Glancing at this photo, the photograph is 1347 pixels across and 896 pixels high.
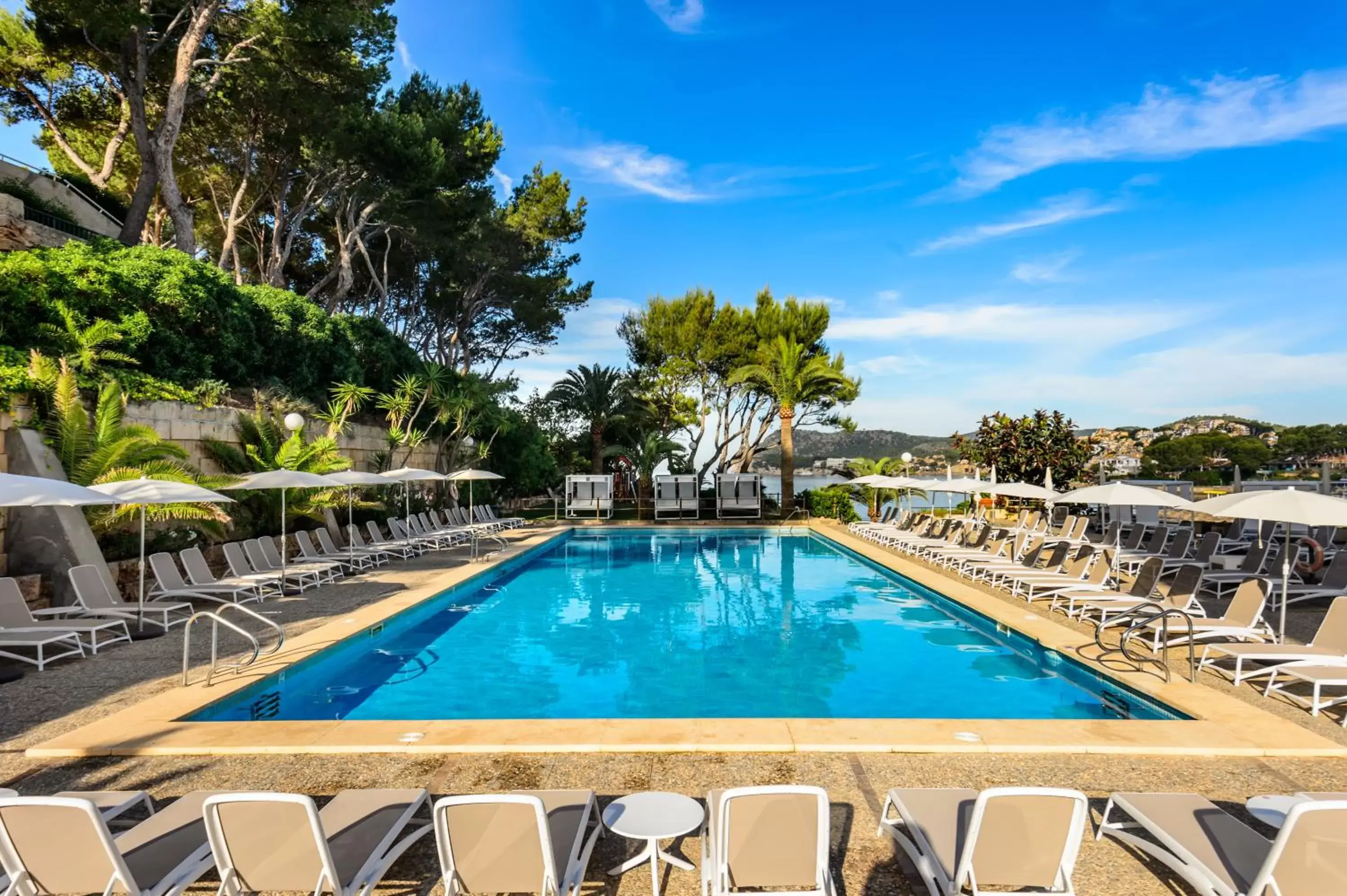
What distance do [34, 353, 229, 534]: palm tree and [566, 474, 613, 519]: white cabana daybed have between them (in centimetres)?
1358

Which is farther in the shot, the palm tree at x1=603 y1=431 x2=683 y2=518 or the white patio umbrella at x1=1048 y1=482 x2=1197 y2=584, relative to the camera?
the palm tree at x1=603 y1=431 x2=683 y2=518

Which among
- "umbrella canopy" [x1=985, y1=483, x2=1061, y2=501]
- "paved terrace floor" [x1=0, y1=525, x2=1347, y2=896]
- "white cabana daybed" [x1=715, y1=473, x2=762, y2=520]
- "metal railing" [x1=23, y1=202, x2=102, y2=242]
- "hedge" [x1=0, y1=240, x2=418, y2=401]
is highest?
"metal railing" [x1=23, y1=202, x2=102, y2=242]

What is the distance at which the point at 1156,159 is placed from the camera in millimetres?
17922

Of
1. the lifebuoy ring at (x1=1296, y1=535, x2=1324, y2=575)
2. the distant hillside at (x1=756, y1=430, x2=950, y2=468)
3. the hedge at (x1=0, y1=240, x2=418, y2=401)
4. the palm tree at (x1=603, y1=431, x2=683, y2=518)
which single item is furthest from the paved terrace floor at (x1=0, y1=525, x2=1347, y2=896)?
the distant hillside at (x1=756, y1=430, x2=950, y2=468)

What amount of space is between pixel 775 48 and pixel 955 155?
6.07m

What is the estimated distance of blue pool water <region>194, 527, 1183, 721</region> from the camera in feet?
22.5

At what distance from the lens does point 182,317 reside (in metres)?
14.1

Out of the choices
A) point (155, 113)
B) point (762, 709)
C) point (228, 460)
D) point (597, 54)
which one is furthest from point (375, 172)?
point (762, 709)

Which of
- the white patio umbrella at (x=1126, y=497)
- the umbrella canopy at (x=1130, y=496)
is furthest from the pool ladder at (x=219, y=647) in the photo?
the umbrella canopy at (x=1130, y=496)

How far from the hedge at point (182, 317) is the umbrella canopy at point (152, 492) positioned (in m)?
5.01

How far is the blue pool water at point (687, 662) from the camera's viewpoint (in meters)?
6.84

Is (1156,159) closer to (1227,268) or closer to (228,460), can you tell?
(1227,268)

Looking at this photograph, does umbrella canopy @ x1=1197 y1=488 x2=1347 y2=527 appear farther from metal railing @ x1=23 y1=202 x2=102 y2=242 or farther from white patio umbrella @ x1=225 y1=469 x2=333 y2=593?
metal railing @ x1=23 y1=202 x2=102 y2=242

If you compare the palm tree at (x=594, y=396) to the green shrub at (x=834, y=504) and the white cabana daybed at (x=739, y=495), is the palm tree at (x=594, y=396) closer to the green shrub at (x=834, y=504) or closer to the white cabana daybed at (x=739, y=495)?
the white cabana daybed at (x=739, y=495)
